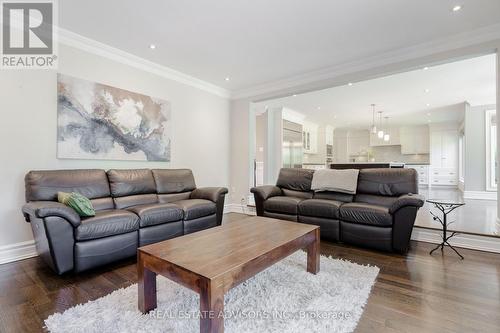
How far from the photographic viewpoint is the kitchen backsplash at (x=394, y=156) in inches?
380

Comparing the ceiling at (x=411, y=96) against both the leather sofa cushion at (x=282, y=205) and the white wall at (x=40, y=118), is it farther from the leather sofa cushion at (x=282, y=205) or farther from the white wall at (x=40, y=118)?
the leather sofa cushion at (x=282, y=205)

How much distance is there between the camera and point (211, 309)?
1.25 meters

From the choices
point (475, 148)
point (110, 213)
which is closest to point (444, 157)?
point (475, 148)

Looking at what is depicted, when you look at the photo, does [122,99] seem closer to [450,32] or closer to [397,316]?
[397,316]

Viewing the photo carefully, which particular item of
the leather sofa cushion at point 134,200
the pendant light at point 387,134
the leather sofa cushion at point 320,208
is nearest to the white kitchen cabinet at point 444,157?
the pendant light at point 387,134

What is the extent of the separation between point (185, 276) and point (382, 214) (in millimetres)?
2368

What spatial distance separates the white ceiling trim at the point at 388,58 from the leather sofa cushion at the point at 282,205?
2.14m

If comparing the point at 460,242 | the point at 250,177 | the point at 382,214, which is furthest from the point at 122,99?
the point at 460,242

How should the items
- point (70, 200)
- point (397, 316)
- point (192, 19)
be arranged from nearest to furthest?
point (397, 316) → point (70, 200) → point (192, 19)

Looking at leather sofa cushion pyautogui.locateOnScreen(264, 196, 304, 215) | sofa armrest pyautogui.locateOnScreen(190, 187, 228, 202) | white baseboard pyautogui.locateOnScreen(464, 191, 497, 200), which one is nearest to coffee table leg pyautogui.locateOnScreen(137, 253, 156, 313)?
sofa armrest pyautogui.locateOnScreen(190, 187, 228, 202)

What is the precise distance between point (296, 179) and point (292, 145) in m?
3.12

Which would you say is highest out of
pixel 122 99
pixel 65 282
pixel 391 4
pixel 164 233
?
pixel 391 4

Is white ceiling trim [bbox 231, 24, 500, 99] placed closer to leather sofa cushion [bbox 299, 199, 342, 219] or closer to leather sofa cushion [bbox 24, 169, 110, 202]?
leather sofa cushion [bbox 299, 199, 342, 219]

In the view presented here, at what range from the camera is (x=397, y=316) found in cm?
162
